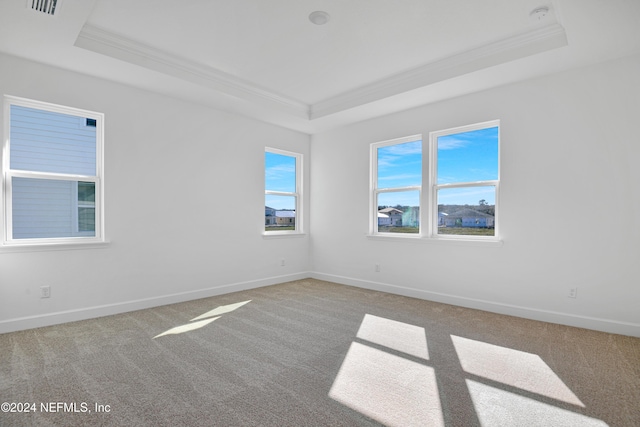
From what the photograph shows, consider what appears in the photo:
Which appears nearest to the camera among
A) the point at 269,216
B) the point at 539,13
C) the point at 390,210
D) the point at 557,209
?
the point at 539,13

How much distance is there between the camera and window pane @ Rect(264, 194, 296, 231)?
5.62 metres

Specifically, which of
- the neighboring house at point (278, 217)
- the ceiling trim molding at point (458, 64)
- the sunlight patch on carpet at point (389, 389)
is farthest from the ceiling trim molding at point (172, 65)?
the sunlight patch on carpet at point (389, 389)

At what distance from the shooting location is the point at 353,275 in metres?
5.52

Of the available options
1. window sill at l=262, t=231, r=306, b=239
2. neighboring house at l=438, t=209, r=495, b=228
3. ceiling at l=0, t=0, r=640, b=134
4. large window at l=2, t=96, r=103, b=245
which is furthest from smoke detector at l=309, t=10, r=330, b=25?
window sill at l=262, t=231, r=306, b=239

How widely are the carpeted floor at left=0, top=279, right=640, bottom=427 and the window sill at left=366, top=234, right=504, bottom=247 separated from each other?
0.86 metres

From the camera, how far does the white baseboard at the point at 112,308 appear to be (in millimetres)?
3258

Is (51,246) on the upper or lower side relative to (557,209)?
lower

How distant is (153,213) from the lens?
417cm

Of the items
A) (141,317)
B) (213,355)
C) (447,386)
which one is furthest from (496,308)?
(141,317)

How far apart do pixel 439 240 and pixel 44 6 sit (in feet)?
15.3

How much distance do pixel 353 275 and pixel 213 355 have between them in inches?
124

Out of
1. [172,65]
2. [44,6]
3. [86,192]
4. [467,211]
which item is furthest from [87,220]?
[467,211]

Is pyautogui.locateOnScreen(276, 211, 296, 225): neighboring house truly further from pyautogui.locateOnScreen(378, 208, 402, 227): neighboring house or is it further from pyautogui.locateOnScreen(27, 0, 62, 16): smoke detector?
pyautogui.locateOnScreen(27, 0, 62, 16): smoke detector

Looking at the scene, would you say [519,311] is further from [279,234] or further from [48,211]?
[48,211]
